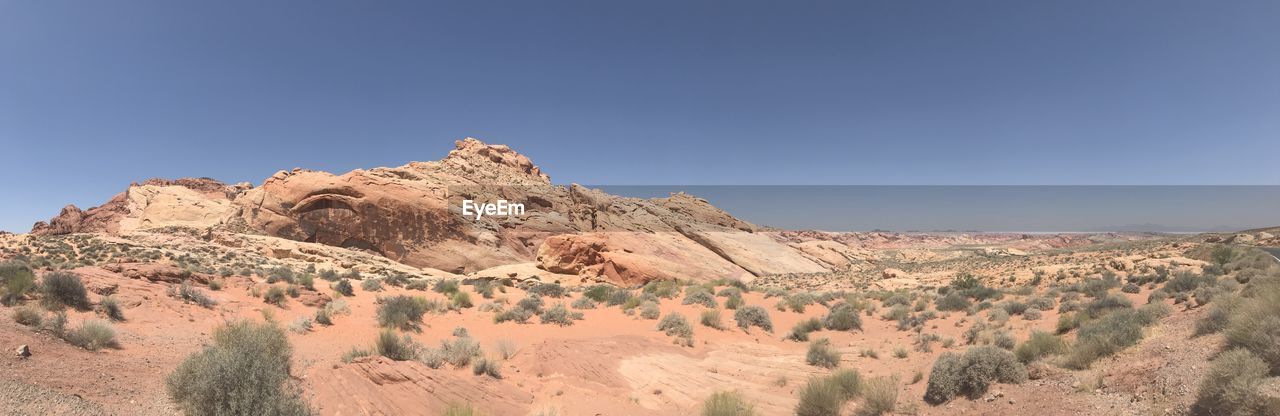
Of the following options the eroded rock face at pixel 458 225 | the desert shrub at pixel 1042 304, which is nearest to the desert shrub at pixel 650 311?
the desert shrub at pixel 1042 304

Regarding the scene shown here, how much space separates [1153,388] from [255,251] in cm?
3287

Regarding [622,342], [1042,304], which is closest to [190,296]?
[622,342]

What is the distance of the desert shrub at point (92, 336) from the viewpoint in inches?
245

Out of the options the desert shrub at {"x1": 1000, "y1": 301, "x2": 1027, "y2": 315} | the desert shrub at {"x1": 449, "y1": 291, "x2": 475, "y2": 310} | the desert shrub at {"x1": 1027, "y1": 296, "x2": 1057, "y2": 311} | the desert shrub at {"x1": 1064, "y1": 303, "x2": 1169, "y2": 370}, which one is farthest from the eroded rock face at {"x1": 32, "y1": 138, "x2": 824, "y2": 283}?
the desert shrub at {"x1": 1064, "y1": 303, "x2": 1169, "y2": 370}

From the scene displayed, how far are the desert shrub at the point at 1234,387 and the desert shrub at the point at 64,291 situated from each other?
1477 cm

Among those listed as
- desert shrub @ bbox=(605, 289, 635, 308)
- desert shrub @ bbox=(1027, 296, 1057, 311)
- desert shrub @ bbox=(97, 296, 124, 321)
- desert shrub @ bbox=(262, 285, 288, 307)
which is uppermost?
desert shrub @ bbox=(97, 296, 124, 321)

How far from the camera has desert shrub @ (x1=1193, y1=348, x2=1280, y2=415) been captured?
387cm

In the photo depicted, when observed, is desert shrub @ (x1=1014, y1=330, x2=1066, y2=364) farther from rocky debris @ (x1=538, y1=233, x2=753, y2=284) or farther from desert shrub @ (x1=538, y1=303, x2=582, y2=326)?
rocky debris @ (x1=538, y1=233, x2=753, y2=284)

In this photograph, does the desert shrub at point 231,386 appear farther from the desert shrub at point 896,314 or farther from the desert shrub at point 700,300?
the desert shrub at point 896,314

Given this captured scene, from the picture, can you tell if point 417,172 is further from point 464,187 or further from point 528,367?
point 528,367

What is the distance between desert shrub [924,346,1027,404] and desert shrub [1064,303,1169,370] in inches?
25.3

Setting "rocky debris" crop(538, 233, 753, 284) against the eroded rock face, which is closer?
"rocky debris" crop(538, 233, 753, 284)

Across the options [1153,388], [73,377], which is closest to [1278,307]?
[1153,388]

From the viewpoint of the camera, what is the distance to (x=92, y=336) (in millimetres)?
6363
